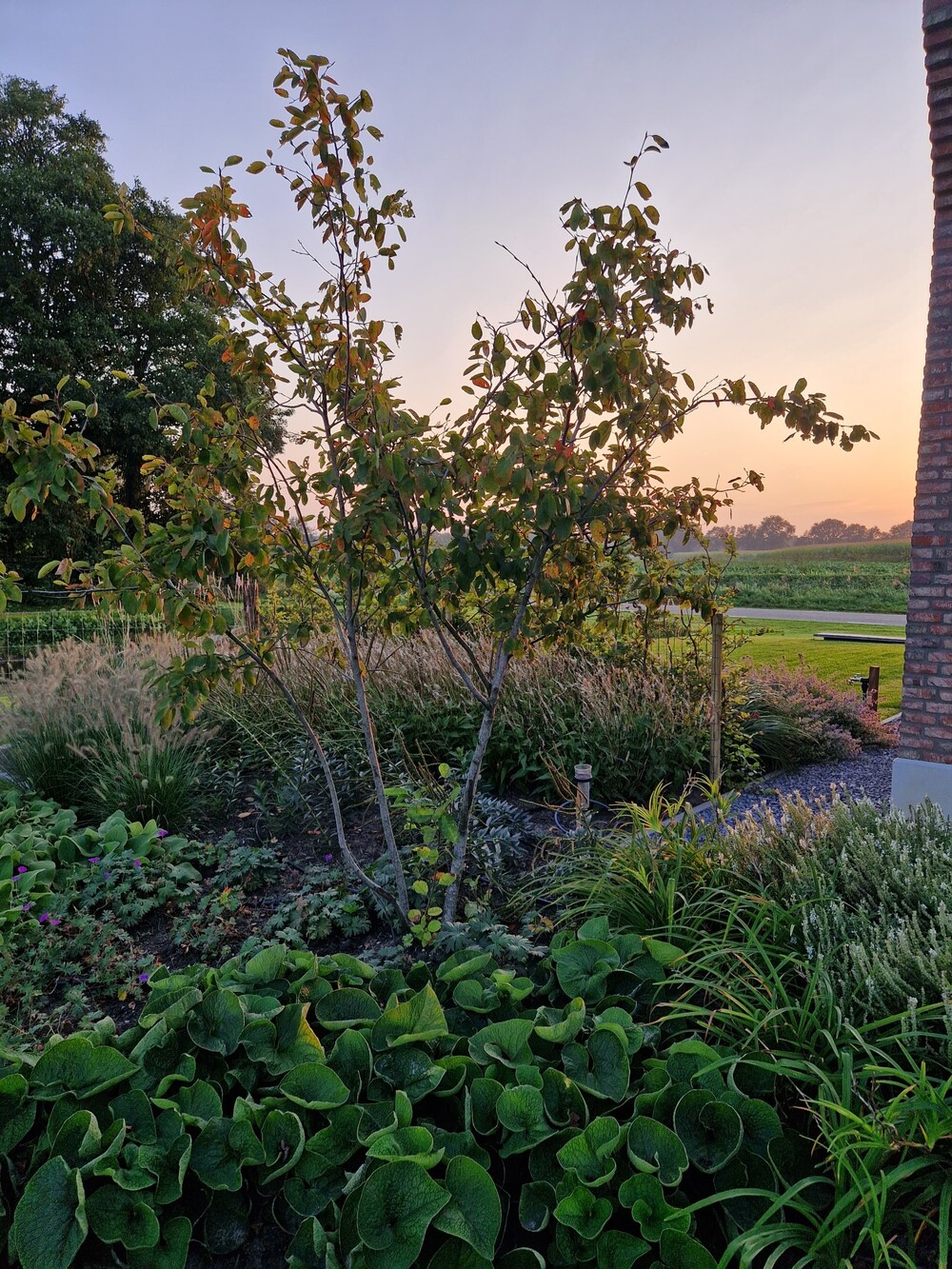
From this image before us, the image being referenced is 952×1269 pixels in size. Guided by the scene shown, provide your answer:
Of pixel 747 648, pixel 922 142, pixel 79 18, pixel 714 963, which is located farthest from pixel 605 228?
pixel 747 648

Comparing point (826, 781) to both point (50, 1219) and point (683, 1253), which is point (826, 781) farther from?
point (50, 1219)

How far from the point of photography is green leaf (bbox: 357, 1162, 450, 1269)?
4.66 feet

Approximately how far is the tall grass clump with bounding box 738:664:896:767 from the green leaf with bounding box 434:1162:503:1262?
445cm

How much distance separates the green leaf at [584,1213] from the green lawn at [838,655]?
6.84 metres

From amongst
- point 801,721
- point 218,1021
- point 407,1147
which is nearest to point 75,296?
point 801,721

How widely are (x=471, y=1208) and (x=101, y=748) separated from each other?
3833 millimetres

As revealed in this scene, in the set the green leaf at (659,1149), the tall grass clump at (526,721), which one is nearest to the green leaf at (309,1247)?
the green leaf at (659,1149)

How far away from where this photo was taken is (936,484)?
13.0ft

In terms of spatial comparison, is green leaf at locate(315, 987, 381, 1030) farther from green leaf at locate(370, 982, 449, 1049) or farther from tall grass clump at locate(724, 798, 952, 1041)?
tall grass clump at locate(724, 798, 952, 1041)

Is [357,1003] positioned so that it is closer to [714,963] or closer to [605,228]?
[714,963]

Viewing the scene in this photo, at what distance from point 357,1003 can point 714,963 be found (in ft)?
3.56

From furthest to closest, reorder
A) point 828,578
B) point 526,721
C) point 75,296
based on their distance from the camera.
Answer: point 828,578 < point 75,296 < point 526,721

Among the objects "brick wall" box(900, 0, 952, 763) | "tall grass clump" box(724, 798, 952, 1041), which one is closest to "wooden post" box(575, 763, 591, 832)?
"tall grass clump" box(724, 798, 952, 1041)

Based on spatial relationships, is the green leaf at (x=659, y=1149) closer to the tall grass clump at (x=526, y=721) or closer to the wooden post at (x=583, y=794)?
the wooden post at (x=583, y=794)
